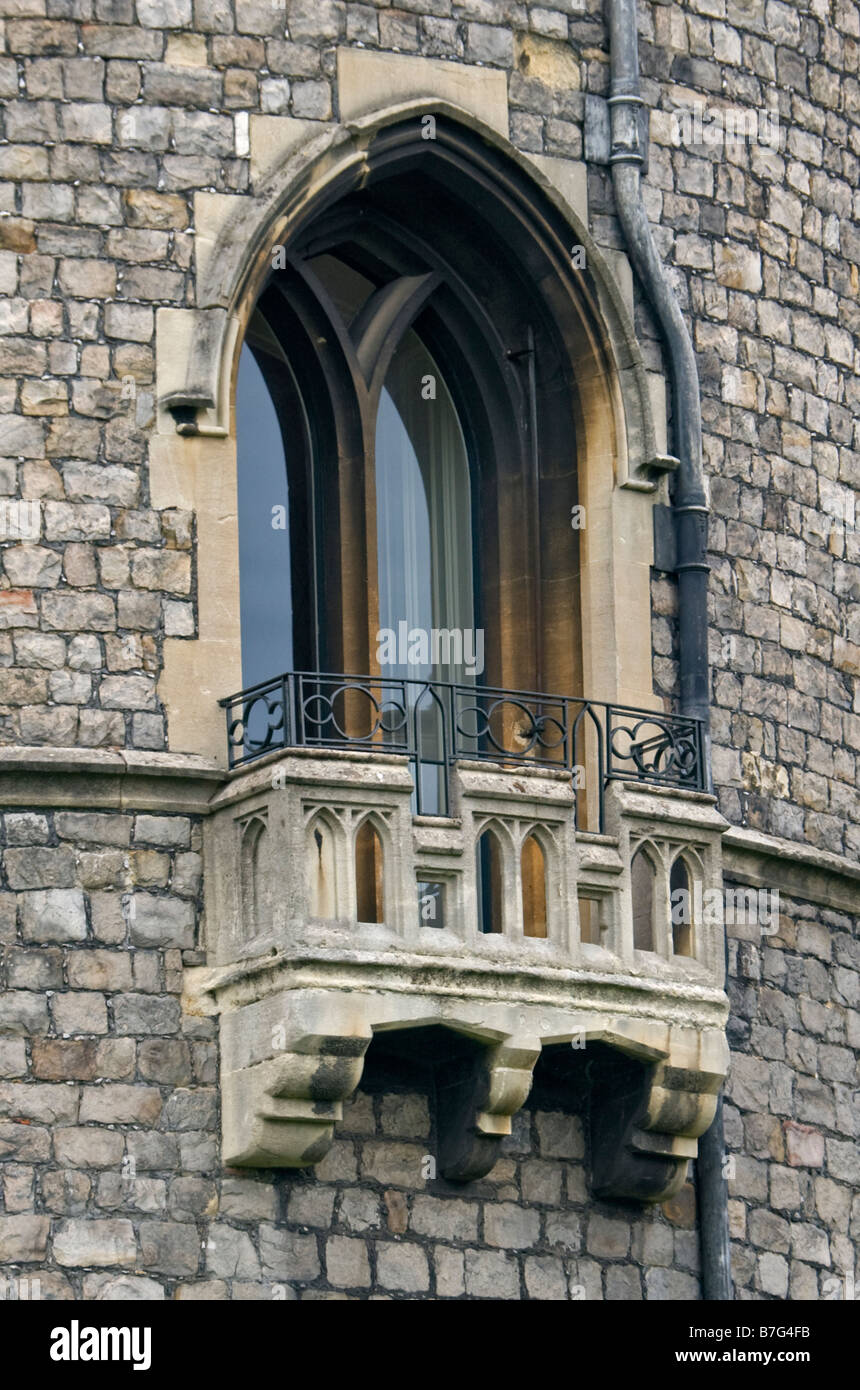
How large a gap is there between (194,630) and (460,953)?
1948mm

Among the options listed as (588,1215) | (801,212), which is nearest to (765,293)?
(801,212)

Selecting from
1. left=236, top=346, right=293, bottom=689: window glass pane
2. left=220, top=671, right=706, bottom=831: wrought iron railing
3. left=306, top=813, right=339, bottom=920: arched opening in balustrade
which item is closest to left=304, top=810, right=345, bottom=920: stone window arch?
left=306, top=813, right=339, bottom=920: arched opening in balustrade

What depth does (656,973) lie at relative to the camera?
1828 centimetres

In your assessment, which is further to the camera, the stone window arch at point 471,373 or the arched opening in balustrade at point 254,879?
the stone window arch at point 471,373

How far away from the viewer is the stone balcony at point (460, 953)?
17.4 metres

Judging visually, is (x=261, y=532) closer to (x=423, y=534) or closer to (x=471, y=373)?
(x=423, y=534)

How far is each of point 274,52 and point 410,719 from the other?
3220mm

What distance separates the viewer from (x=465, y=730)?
19234 millimetres

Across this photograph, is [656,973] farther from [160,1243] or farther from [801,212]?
[801,212]

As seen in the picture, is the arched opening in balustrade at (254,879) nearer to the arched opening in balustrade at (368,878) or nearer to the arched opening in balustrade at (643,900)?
the arched opening in balustrade at (368,878)

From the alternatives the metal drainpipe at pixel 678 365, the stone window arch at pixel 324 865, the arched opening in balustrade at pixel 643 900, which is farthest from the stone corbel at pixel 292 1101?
the metal drainpipe at pixel 678 365

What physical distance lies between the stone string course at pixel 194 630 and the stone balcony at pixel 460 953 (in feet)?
0.80

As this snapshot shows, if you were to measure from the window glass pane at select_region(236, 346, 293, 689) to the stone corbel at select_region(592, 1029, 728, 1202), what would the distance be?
99.6 inches

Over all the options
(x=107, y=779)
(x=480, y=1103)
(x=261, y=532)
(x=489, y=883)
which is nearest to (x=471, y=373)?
(x=261, y=532)
